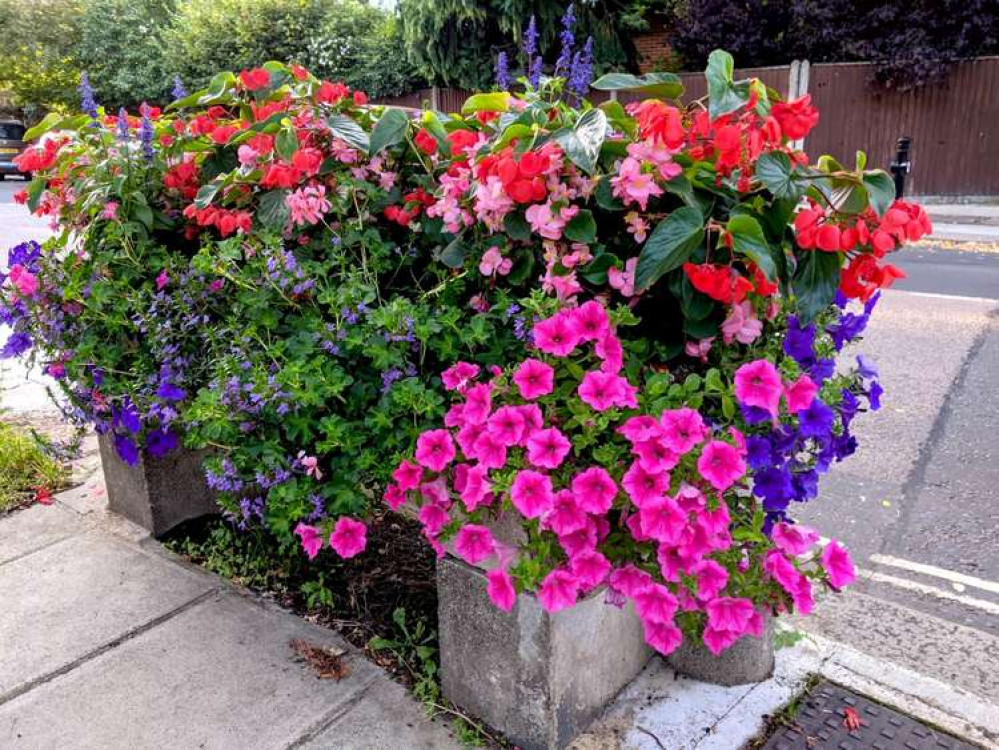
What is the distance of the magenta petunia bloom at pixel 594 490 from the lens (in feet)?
5.31

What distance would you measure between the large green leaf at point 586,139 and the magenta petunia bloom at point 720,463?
0.62 meters

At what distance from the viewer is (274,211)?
231cm

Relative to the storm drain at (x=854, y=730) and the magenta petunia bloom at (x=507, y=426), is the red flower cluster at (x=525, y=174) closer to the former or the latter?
the magenta petunia bloom at (x=507, y=426)

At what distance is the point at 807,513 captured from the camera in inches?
145

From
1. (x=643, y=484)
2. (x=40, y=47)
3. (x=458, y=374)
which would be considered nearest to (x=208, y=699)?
(x=458, y=374)

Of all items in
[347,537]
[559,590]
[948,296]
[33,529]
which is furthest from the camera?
[948,296]

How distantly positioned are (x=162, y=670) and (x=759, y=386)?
5.91 feet

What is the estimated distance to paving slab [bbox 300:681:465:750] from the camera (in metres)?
2.03

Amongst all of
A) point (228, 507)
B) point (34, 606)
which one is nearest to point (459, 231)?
point (228, 507)

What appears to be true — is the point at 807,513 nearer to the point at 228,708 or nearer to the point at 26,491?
Result: the point at 228,708

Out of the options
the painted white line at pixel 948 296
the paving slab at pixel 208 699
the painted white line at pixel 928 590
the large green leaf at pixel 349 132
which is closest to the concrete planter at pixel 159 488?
the paving slab at pixel 208 699

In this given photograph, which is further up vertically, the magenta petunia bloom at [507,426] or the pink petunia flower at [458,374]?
the pink petunia flower at [458,374]

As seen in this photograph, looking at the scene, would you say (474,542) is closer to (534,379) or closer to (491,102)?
(534,379)

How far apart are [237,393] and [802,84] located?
16084mm
